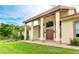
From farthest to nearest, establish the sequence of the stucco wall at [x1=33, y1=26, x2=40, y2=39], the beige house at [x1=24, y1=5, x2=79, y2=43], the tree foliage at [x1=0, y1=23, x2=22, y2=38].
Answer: the stucco wall at [x1=33, y1=26, x2=40, y2=39]
the tree foliage at [x1=0, y1=23, x2=22, y2=38]
the beige house at [x1=24, y1=5, x2=79, y2=43]

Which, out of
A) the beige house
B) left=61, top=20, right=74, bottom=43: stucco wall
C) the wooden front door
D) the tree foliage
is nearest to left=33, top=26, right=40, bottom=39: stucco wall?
the beige house

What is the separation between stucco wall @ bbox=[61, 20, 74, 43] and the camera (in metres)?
6.52

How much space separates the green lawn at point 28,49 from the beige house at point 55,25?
24 cm

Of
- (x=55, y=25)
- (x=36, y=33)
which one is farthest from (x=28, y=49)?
(x=55, y=25)

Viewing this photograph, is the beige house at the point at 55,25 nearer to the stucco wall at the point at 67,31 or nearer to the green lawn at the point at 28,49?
the stucco wall at the point at 67,31

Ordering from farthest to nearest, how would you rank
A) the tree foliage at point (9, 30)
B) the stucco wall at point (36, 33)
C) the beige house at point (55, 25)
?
the stucco wall at point (36, 33) < the tree foliage at point (9, 30) < the beige house at point (55, 25)

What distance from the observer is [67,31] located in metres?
6.57

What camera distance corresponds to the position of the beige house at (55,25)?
21.2 ft

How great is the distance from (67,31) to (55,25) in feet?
1.08

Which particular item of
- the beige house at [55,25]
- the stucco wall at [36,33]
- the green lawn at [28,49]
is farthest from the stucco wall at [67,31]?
the stucco wall at [36,33]

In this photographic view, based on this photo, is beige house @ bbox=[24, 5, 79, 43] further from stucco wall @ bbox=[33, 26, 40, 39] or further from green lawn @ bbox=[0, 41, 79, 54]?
green lawn @ bbox=[0, 41, 79, 54]
